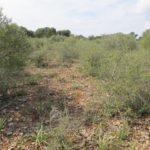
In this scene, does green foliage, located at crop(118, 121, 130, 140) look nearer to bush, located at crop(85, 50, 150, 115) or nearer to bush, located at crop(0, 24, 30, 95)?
bush, located at crop(85, 50, 150, 115)

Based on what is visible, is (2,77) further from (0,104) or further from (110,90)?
(110,90)

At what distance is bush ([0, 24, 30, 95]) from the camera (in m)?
7.77

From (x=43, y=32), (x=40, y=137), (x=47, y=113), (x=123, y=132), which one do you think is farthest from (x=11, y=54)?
(x=43, y=32)

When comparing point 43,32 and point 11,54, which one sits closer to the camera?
point 11,54

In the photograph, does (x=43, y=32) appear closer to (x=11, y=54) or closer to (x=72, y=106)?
(x=11, y=54)

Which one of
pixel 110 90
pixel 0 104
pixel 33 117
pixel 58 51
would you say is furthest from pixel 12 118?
pixel 58 51

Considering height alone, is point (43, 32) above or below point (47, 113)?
above

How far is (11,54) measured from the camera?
26.2 feet

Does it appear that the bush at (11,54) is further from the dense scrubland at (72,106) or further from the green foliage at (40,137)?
the green foliage at (40,137)

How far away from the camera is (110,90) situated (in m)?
7.23

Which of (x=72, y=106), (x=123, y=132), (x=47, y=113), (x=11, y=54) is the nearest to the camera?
(x=123, y=132)

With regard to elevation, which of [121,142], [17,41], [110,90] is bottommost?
[121,142]

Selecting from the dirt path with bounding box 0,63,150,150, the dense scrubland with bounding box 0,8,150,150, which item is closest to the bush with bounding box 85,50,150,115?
the dense scrubland with bounding box 0,8,150,150

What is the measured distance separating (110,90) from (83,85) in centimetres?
274
